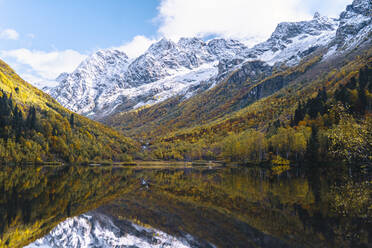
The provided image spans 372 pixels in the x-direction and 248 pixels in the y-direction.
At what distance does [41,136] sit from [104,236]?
103066 mm

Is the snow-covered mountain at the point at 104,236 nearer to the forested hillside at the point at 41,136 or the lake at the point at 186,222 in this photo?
the lake at the point at 186,222

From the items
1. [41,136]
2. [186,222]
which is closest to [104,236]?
[186,222]

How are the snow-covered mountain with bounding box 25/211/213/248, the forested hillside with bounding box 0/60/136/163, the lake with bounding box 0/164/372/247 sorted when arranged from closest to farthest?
the lake with bounding box 0/164/372/247
the snow-covered mountain with bounding box 25/211/213/248
the forested hillside with bounding box 0/60/136/163

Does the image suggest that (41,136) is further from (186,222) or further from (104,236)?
(104,236)

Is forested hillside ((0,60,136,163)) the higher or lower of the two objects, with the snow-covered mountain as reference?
higher

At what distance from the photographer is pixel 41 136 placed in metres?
108

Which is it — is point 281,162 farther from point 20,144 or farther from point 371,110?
point 20,144

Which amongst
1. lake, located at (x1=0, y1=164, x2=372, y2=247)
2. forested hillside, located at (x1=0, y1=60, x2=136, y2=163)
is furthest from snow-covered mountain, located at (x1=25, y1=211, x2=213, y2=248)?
forested hillside, located at (x1=0, y1=60, x2=136, y2=163)

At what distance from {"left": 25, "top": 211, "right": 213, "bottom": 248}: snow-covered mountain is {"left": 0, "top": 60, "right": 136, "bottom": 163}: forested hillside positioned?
81802 millimetres

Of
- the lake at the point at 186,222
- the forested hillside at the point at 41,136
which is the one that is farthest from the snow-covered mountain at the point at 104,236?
the forested hillside at the point at 41,136

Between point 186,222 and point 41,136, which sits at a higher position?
point 41,136

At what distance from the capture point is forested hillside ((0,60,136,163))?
95.9 m

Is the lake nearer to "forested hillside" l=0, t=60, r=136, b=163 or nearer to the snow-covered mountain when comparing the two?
the snow-covered mountain

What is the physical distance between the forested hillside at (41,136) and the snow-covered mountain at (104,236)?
81.8m
